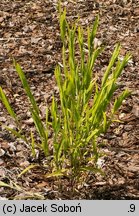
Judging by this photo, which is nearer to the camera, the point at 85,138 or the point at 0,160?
the point at 85,138

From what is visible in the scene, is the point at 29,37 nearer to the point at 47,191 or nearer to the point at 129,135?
the point at 129,135

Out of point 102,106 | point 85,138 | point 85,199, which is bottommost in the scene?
point 85,199

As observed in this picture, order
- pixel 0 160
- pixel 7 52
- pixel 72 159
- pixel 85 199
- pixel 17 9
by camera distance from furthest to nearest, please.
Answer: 1. pixel 17 9
2. pixel 7 52
3. pixel 0 160
4. pixel 85 199
5. pixel 72 159

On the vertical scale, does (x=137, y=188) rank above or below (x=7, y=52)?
below

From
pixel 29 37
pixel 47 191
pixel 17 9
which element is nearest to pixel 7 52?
pixel 29 37

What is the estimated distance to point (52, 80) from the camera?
2.02m

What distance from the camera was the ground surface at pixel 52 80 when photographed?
1.54 m

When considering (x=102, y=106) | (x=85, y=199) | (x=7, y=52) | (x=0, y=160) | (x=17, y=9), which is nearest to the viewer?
(x=102, y=106)

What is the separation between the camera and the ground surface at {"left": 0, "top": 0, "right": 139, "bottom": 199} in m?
1.54

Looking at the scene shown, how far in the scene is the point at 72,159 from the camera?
1.39m

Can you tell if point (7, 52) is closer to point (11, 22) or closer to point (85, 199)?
point (11, 22)

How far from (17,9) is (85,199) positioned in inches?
57.9
